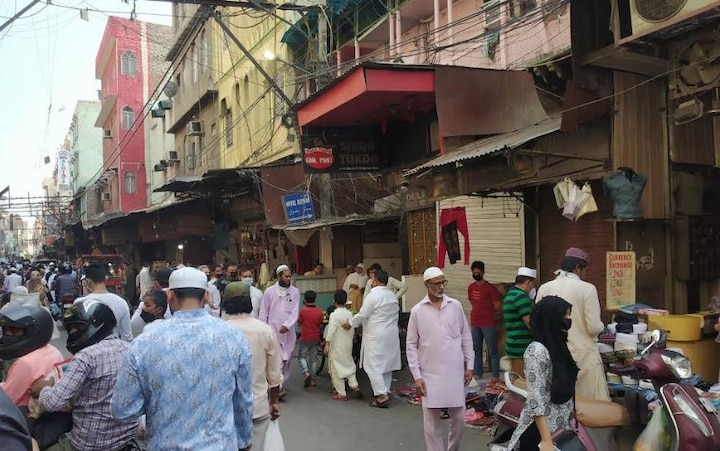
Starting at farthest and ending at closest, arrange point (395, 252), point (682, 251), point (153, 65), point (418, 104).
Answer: point (153, 65)
point (395, 252)
point (418, 104)
point (682, 251)

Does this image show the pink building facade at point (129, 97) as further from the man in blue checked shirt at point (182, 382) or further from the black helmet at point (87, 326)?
the man in blue checked shirt at point (182, 382)

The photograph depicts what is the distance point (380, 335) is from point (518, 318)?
6.59ft

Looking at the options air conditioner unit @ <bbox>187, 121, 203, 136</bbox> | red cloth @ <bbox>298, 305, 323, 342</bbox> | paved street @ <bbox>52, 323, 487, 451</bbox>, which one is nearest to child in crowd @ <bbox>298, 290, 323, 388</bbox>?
red cloth @ <bbox>298, 305, 323, 342</bbox>

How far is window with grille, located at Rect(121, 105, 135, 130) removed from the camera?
42844 millimetres

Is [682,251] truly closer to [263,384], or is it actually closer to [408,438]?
[408,438]

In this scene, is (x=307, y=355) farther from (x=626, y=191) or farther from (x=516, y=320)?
(x=626, y=191)

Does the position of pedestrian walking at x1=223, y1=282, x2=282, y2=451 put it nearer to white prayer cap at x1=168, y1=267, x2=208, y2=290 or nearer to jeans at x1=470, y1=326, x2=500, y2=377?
white prayer cap at x1=168, y1=267, x2=208, y2=290

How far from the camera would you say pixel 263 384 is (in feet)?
15.3

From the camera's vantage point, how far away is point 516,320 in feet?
22.3

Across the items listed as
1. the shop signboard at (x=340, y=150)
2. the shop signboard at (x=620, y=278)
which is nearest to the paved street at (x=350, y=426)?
the shop signboard at (x=620, y=278)

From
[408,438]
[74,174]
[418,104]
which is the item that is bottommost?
[408,438]

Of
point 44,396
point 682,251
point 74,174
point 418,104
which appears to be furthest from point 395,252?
point 74,174

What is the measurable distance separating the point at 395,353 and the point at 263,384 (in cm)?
356

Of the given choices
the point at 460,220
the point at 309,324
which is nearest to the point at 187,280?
the point at 309,324
